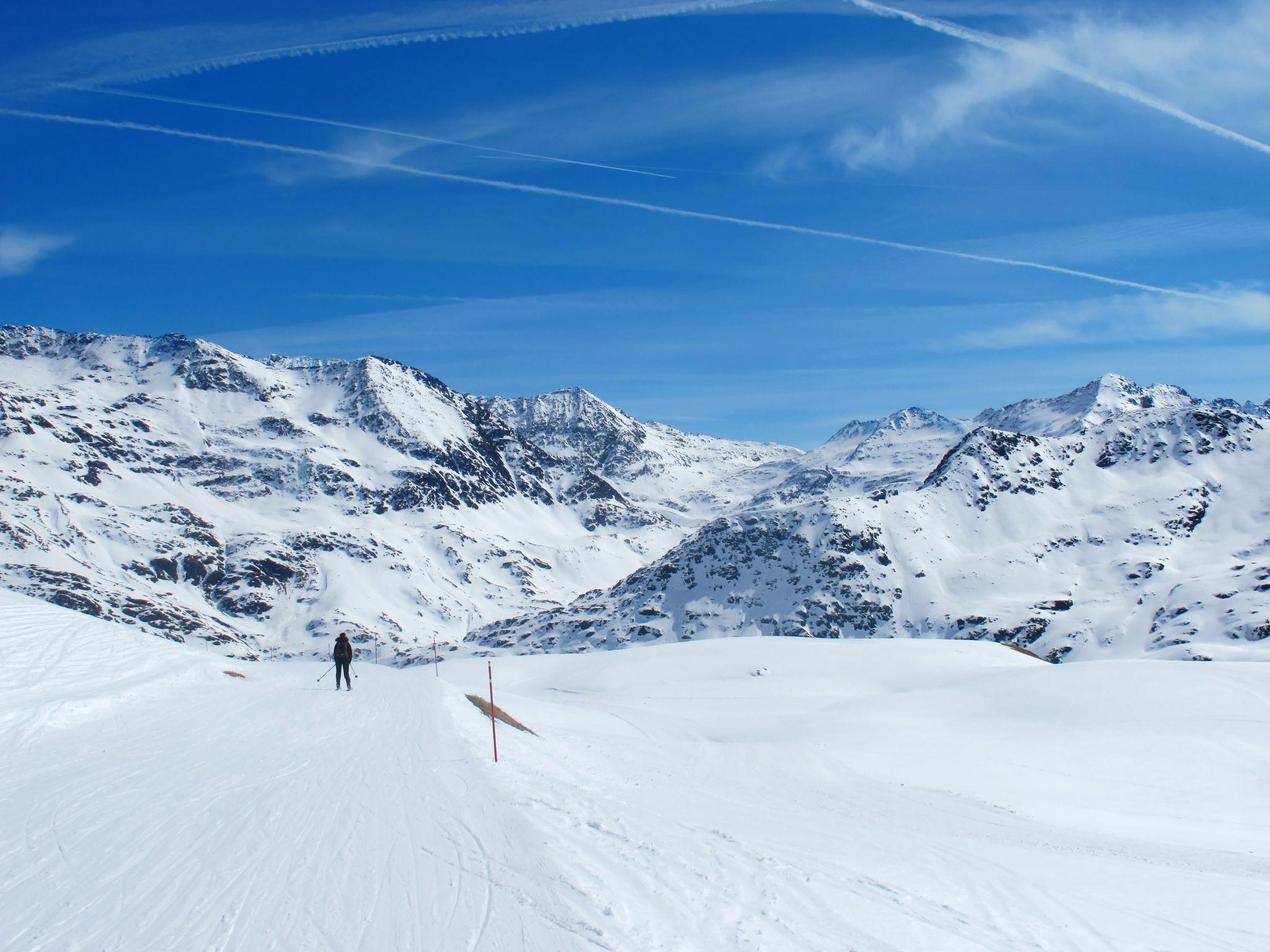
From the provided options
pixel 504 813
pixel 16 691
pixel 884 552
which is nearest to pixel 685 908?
pixel 504 813

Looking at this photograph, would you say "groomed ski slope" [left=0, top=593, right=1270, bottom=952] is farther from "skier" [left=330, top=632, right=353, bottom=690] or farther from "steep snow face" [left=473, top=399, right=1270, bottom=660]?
"steep snow face" [left=473, top=399, right=1270, bottom=660]

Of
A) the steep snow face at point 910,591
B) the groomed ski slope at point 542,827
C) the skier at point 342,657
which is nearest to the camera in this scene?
the groomed ski slope at point 542,827

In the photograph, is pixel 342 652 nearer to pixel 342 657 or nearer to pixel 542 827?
pixel 342 657

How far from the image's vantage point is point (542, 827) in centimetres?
1060

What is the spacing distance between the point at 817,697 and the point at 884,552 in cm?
14978

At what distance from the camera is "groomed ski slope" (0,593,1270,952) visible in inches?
312

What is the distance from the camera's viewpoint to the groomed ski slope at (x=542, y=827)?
7.93m

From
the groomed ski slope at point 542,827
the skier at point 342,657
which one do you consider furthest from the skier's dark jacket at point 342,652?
the groomed ski slope at point 542,827

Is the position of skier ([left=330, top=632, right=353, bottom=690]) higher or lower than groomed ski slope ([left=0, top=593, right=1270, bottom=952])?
higher

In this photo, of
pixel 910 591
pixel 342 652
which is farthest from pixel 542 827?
pixel 910 591

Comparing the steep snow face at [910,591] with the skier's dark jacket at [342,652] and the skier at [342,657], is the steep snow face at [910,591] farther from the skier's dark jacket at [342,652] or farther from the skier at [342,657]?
the skier's dark jacket at [342,652]

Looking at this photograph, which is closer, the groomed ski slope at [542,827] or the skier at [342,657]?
the groomed ski slope at [542,827]

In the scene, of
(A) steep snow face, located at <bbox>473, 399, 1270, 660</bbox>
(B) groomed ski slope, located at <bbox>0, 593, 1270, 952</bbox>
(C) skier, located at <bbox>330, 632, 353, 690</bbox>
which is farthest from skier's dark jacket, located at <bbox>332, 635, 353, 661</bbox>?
(A) steep snow face, located at <bbox>473, 399, 1270, 660</bbox>

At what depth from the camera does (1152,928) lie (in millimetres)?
9875
